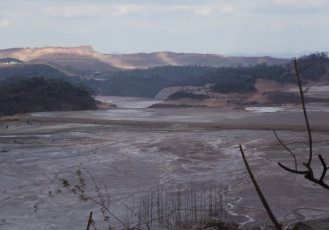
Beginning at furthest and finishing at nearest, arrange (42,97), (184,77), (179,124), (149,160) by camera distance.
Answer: (184,77), (42,97), (179,124), (149,160)

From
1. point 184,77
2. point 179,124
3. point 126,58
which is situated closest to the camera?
point 179,124

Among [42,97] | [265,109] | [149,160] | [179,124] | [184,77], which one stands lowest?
[149,160]

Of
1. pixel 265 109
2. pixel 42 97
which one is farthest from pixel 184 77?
pixel 265 109

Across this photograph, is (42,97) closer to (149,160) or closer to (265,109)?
(265,109)

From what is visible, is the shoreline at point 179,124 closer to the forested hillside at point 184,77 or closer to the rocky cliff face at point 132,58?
the forested hillside at point 184,77

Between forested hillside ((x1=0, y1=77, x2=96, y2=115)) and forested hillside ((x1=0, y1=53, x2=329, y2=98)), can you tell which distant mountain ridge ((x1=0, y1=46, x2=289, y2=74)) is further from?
forested hillside ((x1=0, y1=77, x2=96, y2=115))

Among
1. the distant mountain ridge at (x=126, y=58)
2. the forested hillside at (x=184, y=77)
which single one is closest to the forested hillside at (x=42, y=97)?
the forested hillside at (x=184, y=77)

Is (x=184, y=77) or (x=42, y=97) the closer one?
(x=42, y=97)

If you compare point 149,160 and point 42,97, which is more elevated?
point 42,97
